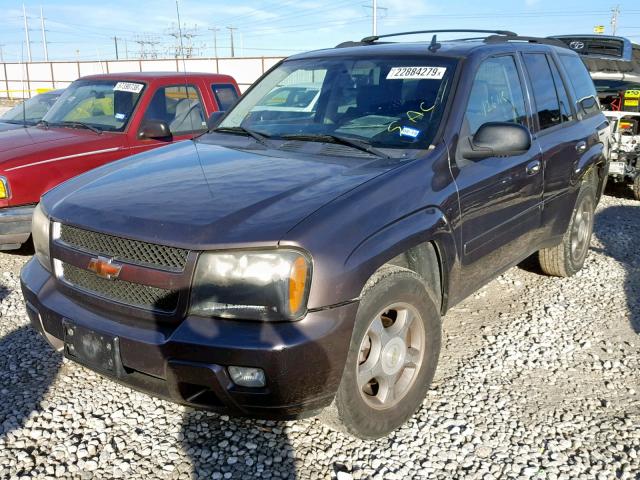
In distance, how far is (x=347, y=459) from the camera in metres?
2.76

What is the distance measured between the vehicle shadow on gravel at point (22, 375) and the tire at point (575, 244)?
3773 millimetres

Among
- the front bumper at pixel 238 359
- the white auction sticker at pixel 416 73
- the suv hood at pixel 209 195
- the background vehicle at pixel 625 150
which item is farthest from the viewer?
the background vehicle at pixel 625 150

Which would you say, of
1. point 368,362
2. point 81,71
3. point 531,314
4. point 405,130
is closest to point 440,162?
point 405,130

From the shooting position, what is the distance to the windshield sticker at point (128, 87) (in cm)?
642

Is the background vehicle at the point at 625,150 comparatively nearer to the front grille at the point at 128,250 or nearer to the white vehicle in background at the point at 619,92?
the white vehicle in background at the point at 619,92

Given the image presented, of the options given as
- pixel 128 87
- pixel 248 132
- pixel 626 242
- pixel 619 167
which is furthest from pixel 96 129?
pixel 619 167

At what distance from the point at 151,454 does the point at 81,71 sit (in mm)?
39015

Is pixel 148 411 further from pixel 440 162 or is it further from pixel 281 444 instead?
pixel 440 162

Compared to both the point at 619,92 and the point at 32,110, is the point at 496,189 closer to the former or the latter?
the point at 619,92

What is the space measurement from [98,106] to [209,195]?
4.46m

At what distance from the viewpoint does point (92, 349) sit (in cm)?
258

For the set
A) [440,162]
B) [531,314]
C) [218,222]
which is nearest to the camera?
[218,222]

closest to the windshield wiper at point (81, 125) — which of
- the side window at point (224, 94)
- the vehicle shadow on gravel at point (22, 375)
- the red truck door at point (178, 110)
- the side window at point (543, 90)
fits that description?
the red truck door at point (178, 110)

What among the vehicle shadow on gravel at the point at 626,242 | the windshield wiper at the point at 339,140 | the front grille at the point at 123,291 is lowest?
the vehicle shadow on gravel at the point at 626,242
